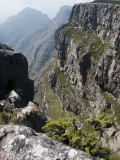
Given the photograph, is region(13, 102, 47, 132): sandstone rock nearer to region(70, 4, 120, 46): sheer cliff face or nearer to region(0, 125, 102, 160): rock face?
region(0, 125, 102, 160): rock face

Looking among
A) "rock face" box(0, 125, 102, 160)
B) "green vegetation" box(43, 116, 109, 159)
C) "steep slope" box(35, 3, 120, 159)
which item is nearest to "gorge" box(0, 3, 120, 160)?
"steep slope" box(35, 3, 120, 159)

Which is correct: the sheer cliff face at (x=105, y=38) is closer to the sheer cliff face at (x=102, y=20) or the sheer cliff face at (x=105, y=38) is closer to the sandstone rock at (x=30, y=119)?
the sheer cliff face at (x=102, y=20)

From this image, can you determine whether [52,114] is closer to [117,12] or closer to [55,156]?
[117,12]

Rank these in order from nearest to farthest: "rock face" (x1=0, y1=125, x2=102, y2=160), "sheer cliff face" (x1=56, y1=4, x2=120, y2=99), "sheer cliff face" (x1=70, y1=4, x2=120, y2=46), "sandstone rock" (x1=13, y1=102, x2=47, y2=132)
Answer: "rock face" (x1=0, y1=125, x2=102, y2=160)
"sandstone rock" (x1=13, y1=102, x2=47, y2=132)
"sheer cliff face" (x1=56, y1=4, x2=120, y2=99)
"sheer cliff face" (x1=70, y1=4, x2=120, y2=46)

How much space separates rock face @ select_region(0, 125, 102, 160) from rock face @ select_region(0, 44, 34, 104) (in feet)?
112

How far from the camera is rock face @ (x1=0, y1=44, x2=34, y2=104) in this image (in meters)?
52.1

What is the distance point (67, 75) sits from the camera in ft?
596

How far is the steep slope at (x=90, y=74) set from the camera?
369ft

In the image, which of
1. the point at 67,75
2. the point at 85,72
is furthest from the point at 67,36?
the point at 85,72

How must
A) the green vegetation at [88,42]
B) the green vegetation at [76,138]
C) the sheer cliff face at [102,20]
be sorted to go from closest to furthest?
the green vegetation at [76,138]
the sheer cliff face at [102,20]
the green vegetation at [88,42]

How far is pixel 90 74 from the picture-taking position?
137 metres

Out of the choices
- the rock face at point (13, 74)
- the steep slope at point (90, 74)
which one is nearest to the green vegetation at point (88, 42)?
the steep slope at point (90, 74)

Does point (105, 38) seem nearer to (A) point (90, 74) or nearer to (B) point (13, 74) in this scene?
(A) point (90, 74)

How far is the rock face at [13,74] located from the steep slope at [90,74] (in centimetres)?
5039
